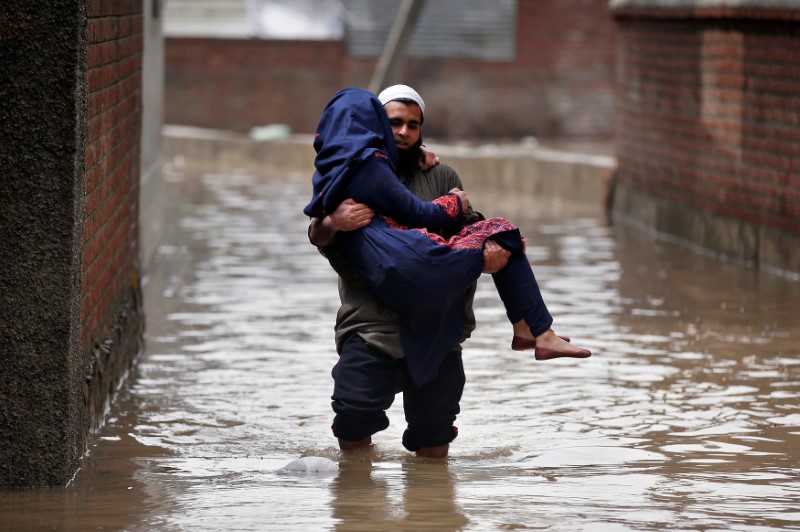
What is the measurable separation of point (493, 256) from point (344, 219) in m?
0.59

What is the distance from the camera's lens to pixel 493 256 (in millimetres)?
6090

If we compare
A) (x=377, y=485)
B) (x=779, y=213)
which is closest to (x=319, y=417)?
(x=377, y=485)

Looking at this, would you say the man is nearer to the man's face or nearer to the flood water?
the man's face

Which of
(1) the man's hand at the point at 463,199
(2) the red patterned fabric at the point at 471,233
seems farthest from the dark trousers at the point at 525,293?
(1) the man's hand at the point at 463,199

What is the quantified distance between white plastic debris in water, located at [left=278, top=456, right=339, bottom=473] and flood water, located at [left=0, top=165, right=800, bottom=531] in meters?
0.08

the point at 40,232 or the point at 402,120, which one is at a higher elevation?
the point at 402,120

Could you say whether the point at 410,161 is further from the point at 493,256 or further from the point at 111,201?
the point at 111,201

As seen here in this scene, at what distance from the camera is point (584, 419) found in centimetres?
750

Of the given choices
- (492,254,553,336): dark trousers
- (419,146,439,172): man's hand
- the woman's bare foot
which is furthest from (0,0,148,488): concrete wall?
the woman's bare foot

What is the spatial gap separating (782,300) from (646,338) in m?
1.94

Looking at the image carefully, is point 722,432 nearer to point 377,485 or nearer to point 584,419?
point 584,419

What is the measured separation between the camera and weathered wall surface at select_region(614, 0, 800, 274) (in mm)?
12648

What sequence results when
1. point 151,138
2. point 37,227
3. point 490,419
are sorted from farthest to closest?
point 151,138
point 490,419
point 37,227

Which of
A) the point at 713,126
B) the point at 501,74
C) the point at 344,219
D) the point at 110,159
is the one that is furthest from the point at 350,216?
the point at 501,74
